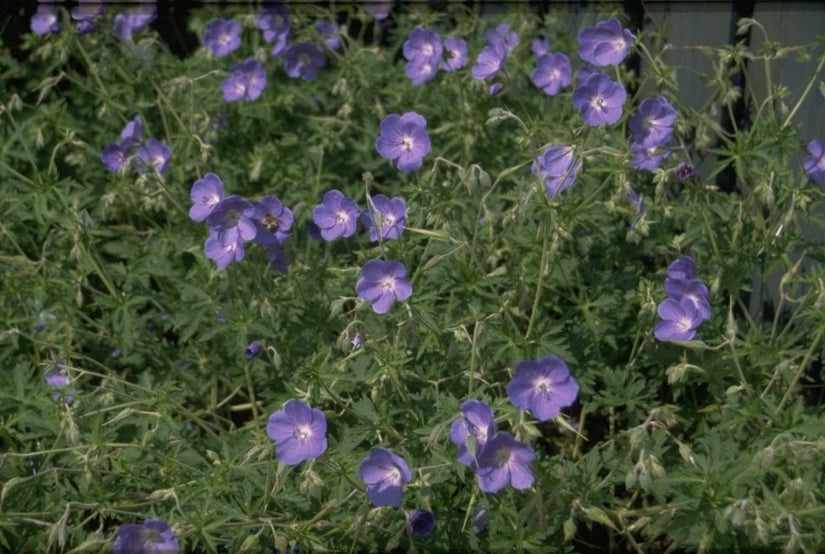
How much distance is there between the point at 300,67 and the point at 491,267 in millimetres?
1545

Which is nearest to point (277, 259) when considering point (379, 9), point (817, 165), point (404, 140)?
point (404, 140)

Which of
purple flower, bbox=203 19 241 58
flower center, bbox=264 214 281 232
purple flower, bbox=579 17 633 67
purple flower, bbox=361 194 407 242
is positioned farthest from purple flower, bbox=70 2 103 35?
purple flower, bbox=579 17 633 67

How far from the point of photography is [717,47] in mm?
3750

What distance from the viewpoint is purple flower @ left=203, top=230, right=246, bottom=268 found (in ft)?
9.99

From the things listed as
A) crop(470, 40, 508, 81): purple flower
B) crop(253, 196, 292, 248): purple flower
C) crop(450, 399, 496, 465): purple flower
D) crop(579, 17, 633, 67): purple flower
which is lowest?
crop(450, 399, 496, 465): purple flower

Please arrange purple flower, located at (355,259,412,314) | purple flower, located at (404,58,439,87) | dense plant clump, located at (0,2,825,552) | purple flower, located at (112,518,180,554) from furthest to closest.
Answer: purple flower, located at (404,58,439,87) < purple flower, located at (355,259,412,314) < dense plant clump, located at (0,2,825,552) < purple flower, located at (112,518,180,554)

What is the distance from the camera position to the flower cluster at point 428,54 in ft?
13.6

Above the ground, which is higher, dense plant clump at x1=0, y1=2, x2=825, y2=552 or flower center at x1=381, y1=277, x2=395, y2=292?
flower center at x1=381, y1=277, x2=395, y2=292

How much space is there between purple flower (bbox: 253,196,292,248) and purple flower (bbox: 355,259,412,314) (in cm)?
34

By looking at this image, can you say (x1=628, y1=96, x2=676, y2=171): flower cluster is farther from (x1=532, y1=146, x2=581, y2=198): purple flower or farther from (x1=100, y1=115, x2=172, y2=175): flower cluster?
(x1=100, y1=115, x2=172, y2=175): flower cluster

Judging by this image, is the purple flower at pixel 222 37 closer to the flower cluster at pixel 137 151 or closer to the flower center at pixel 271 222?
the flower cluster at pixel 137 151

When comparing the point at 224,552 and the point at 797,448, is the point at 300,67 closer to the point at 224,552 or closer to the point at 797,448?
the point at 224,552

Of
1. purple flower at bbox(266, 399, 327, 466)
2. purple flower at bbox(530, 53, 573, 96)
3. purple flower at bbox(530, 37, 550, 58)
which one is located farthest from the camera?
purple flower at bbox(530, 37, 550, 58)

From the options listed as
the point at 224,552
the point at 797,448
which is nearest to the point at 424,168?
the point at 224,552
